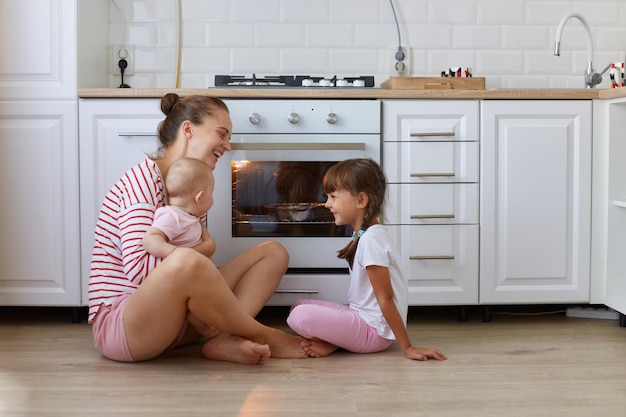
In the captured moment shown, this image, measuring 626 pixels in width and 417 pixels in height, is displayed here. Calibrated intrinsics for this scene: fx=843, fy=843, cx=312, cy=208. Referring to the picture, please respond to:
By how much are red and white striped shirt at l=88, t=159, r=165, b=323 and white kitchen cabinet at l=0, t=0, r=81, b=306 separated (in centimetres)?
53

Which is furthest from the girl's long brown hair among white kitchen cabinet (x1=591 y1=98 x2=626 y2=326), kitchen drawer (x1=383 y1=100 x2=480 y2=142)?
white kitchen cabinet (x1=591 y1=98 x2=626 y2=326)

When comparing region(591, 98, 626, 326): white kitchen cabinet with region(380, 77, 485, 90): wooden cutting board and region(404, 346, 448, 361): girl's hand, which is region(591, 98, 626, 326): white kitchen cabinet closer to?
region(380, 77, 485, 90): wooden cutting board

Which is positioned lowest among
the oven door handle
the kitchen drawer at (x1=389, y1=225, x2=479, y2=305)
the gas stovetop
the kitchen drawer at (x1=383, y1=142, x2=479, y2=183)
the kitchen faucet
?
the kitchen drawer at (x1=389, y1=225, x2=479, y2=305)

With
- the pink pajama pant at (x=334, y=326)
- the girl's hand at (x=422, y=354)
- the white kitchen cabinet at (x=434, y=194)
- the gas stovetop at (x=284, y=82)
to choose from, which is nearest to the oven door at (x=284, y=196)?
the white kitchen cabinet at (x=434, y=194)

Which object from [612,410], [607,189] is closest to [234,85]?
[607,189]

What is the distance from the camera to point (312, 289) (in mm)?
3059

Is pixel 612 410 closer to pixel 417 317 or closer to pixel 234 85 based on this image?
pixel 417 317

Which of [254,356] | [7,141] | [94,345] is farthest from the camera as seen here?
[7,141]

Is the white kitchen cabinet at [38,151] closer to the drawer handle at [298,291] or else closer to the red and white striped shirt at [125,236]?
the red and white striped shirt at [125,236]

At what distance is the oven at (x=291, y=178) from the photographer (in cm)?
304

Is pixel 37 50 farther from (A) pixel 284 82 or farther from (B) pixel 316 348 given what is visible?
(B) pixel 316 348

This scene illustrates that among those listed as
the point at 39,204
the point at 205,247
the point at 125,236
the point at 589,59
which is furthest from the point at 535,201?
the point at 39,204

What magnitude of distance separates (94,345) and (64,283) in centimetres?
46

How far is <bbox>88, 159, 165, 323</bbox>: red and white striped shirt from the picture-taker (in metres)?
2.48
